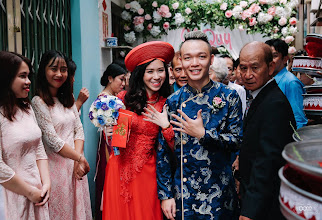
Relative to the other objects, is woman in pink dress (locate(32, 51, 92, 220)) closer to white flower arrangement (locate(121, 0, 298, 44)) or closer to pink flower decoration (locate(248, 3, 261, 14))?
white flower arrangement (locate(121, 0, 298, 44))

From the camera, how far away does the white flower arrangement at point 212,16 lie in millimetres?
6234

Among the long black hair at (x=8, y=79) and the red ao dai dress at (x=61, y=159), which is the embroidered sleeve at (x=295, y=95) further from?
the long black hair at (x=8, y=79)

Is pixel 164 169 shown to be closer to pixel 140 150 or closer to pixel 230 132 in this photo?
pixel 140 150

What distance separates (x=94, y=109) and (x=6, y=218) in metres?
1.07

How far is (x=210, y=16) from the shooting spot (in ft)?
21.0

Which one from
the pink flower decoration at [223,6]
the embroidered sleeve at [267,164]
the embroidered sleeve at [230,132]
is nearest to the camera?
the embroidered sleeve at [267,164]

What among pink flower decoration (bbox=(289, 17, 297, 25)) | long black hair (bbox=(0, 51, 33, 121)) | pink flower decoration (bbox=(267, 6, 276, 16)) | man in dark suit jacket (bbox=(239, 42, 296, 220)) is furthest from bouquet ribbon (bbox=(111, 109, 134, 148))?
pink flower decoration (bbox=(289, 17, 297, 25))

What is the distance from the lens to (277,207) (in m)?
1.62

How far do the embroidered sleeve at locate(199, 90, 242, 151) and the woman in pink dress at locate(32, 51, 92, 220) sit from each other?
4.68 ft

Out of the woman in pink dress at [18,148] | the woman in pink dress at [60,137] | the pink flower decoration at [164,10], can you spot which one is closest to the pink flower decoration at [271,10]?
the pink flower decoration at [164,10]

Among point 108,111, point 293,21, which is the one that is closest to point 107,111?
point 108,111

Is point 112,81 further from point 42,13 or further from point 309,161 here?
point 309,161

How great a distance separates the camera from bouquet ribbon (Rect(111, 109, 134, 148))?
2559 millimetres

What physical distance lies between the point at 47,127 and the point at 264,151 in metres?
1.89
